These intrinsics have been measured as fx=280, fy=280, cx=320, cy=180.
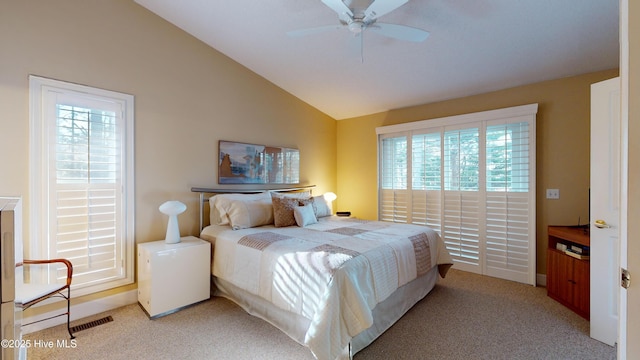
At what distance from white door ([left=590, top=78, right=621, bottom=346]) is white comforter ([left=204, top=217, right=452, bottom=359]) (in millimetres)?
1222

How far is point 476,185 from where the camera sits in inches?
147

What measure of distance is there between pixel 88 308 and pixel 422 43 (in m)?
4.17

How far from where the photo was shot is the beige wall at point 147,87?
229cm

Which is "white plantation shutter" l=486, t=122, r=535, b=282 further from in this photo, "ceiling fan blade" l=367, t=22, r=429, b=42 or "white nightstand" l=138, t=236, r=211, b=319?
"white nightstand" l=138, t=236, r=211, b=319

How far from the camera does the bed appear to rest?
1872 millimetres

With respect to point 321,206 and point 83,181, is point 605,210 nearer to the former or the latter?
point 321,206

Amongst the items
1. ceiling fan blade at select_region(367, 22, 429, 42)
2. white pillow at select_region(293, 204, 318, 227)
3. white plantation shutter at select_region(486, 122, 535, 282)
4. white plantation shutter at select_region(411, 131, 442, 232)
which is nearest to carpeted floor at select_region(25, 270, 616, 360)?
white plantation shutter at select_region(486, 122, 535, 282)

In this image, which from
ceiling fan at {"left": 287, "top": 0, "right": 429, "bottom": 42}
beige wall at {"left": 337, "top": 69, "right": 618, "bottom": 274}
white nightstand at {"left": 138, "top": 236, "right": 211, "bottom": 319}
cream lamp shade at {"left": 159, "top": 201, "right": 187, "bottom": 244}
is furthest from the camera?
beige wall at {"left": 337, "top": 69, "right": 618, "bottom": 274}

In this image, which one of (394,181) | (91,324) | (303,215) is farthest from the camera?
(394,181)

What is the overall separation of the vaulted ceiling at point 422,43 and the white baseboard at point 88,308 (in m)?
2.99

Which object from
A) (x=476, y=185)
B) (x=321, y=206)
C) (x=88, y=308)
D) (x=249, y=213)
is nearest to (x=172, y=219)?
(x=249, y=213)

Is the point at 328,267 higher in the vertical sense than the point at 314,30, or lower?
lower

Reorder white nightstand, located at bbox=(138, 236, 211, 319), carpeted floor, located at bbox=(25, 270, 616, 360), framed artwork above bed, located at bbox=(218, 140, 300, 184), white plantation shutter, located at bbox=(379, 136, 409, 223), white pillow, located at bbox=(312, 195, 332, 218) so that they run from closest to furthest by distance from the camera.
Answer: carpeted floor, located at bbox=(25, 270, 616, 360), white nightstand, located at bbox=(138, 236, 211, 319), framed artwork above bed, located at bbox=(218, 140, 300, 184), white pillow, located at bbox=(312, 195, 332, 218), white plantation shutter, located at bbox=(379, 136, 409, 223)

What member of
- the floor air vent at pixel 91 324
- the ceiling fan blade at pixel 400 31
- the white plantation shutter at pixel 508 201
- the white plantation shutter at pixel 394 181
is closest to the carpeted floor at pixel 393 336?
the floor air vent at pixel 91 324
